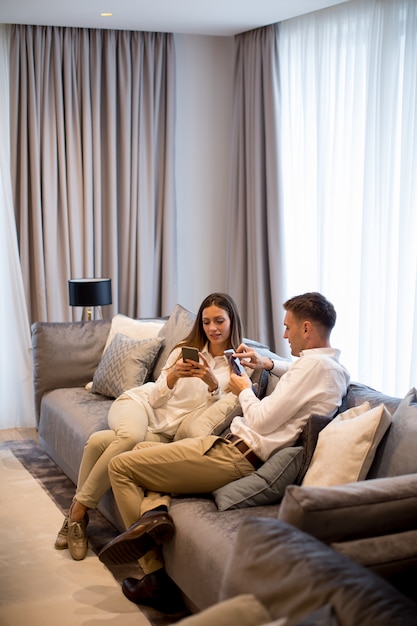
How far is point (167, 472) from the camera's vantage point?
10.2 ft

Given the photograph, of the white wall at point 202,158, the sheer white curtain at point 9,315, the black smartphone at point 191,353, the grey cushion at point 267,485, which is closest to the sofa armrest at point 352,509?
the grey cushion at point 267,485

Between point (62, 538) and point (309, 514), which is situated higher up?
point (309, 514)

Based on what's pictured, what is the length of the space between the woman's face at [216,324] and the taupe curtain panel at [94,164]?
7.55 feet

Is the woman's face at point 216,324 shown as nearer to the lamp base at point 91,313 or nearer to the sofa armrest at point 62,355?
the sofa armrest at point 62,355

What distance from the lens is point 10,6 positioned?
482cm

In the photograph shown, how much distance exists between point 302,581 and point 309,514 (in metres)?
0.43

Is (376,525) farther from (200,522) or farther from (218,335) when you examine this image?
(218,335)

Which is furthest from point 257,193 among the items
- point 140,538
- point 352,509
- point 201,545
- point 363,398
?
point 352,509

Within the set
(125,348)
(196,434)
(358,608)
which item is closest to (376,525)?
(358,608)

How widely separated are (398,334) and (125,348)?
63.1 inches

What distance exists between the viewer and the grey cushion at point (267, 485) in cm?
293

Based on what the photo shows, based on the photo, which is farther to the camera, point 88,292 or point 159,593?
point 88,292

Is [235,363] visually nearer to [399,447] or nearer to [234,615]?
[399,447]

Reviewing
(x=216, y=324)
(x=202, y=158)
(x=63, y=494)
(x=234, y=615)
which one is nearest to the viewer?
(x=234, y=615)
